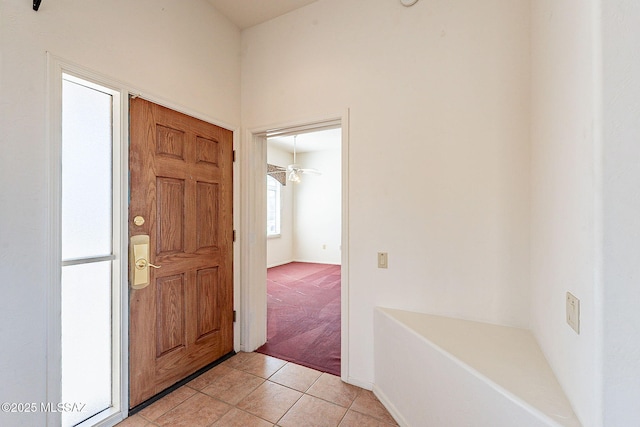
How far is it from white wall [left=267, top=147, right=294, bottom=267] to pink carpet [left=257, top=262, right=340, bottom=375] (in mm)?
928

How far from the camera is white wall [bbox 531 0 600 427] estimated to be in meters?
0.80

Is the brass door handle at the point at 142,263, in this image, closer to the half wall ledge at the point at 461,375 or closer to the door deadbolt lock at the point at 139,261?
the door deadbolt lock at the point at 139,261

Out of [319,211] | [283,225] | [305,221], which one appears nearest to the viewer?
[283,225]

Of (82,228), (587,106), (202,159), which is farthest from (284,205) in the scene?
(587,106)

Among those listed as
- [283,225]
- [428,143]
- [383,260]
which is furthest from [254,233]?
[283,225]

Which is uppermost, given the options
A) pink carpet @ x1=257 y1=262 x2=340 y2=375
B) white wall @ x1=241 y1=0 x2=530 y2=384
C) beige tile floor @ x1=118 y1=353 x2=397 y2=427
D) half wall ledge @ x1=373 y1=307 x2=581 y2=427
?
white wall @ x1=241 y1=0 x2=530 y2=384

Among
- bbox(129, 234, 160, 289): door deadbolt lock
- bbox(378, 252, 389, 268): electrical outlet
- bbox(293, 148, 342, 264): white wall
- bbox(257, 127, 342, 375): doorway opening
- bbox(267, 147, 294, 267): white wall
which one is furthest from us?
bbox(293, 148, 342, 264): white wall

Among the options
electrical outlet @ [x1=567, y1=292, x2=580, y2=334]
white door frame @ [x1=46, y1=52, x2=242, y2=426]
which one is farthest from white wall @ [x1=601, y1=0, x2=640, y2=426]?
white door frame @ [x1=46, y1=52, x2=242, y2=426]

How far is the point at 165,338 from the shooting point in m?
1.92

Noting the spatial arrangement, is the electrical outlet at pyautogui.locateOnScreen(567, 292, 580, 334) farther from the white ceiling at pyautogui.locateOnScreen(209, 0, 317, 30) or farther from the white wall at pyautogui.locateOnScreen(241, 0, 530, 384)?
the white ceiling at pyautogui.locateOnScreen(209, 0, 317, 30)

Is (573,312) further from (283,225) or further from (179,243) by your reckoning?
(283,225)

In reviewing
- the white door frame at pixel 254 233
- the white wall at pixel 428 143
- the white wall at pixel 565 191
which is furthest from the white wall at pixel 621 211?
the white door frame at pixel 254 233

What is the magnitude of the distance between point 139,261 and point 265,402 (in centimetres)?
129

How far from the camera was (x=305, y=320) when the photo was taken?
10.7ft
